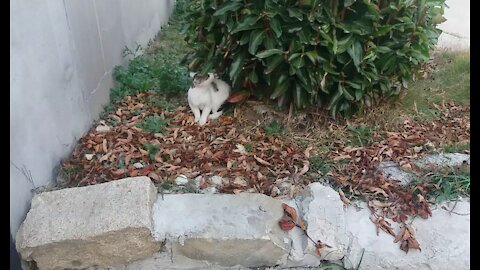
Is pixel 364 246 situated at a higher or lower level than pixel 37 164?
lower

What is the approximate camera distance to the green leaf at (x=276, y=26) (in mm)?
2817

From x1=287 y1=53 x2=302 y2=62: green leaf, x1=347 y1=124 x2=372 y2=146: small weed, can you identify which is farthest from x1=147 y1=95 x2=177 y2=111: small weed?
x1=347 y1=124 x2=372 y2=146: small weed

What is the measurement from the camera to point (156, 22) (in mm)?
5430

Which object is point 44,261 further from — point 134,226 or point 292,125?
point 292,125

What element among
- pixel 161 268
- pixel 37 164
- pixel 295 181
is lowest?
pixel 161 268

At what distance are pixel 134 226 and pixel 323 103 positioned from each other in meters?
1.59

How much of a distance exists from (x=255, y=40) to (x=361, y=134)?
93cm

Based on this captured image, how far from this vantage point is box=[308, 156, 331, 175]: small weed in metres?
2.83

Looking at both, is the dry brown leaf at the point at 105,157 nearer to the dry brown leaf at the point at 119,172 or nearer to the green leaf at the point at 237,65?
the dry brown leaf at the point at 119,172

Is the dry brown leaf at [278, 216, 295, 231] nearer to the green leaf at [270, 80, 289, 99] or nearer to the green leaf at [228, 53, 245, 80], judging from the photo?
the green leaf at [270, 80, 289, 99]

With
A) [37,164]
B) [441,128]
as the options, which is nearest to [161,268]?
[37,164]

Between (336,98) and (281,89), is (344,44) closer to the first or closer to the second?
(336,98)

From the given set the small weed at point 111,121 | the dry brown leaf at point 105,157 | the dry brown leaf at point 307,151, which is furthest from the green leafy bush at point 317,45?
the dry brown leaf at point 105,157

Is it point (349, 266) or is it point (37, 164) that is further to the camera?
point (37, 164)
